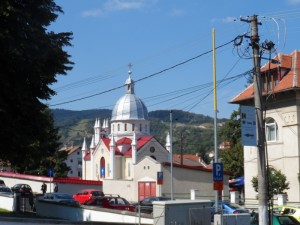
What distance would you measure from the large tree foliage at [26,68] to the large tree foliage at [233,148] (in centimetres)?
Answer: 4455

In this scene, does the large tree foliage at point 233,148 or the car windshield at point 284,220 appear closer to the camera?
the car windshield at point 284,220

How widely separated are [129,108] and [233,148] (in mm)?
30981

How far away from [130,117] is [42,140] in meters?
69.2

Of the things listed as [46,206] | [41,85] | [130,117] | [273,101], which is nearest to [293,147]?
[273,101]

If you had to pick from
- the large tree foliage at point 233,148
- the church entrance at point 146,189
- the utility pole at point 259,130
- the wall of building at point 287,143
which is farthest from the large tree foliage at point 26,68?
the large tree foliage at point 233,148

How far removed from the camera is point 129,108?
326 feet

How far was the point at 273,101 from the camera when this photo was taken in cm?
4341

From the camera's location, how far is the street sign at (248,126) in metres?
20.3

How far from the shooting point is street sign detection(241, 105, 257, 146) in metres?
20.3

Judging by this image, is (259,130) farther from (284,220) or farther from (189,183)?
(189,183)

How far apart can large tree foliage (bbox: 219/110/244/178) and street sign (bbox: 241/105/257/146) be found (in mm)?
49245

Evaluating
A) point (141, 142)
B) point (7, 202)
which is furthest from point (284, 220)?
point (141, 142)

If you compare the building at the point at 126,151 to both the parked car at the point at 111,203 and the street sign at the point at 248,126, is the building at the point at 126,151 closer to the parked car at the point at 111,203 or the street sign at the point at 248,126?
the parked car at the point at 111,203

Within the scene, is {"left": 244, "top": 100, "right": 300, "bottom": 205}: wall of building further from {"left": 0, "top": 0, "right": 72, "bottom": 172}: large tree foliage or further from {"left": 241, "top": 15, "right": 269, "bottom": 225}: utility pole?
{"left": 241, "top": 15, "right": 269, "bottom": 225}: utility pole
